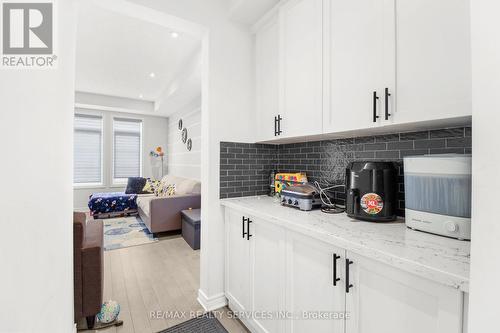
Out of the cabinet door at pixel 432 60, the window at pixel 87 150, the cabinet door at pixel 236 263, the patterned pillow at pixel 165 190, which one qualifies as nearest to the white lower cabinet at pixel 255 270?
the cabinet door at pixel 236 263

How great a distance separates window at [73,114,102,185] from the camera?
5.65m

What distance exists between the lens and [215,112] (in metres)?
1.96

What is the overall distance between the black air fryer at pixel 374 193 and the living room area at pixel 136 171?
128 centimetres

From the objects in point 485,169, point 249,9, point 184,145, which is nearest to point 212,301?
point 485,169

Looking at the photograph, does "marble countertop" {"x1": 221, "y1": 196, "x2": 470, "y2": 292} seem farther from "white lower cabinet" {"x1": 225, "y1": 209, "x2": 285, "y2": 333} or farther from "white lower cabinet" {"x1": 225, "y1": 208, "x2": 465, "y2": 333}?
"white lower cabinet" {"x1": 225, "y1": 209, "x2": 285, "y2": 333}

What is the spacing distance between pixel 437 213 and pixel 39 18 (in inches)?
69.6

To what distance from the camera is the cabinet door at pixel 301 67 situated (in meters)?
1.53

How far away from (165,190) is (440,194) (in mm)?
4568

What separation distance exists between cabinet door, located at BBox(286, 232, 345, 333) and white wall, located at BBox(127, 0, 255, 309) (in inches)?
33.3

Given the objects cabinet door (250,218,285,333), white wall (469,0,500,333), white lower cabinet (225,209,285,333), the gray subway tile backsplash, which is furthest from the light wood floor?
white wall (469,0,500,333)

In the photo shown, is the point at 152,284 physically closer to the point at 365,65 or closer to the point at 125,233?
the point at 125,233

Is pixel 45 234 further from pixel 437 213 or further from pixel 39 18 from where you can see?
pixel 437 213

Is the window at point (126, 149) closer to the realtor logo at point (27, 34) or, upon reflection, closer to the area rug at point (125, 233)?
the area rug at point (125, 233)

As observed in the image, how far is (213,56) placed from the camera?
1.95 meters
